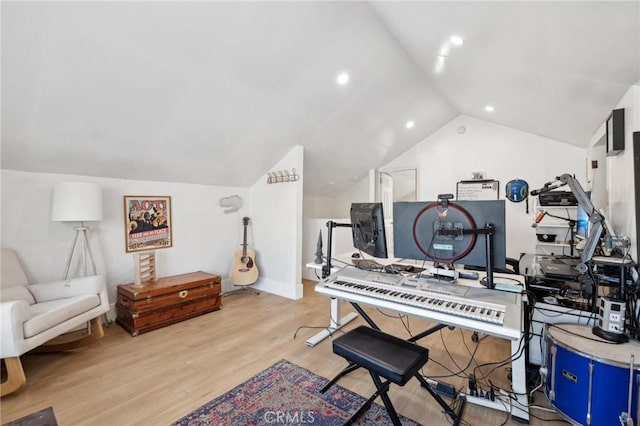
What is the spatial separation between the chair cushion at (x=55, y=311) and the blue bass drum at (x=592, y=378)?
3.39m

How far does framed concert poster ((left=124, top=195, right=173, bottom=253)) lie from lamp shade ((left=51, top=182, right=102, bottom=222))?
645 millimetres

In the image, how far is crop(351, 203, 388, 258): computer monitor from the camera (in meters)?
1.93

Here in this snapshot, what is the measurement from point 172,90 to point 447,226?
2435 mm

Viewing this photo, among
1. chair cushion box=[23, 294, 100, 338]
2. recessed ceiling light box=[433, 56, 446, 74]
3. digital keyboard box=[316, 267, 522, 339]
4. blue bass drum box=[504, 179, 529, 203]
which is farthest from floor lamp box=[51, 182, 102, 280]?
blue bass drum box=[504, 179, 529, 203]

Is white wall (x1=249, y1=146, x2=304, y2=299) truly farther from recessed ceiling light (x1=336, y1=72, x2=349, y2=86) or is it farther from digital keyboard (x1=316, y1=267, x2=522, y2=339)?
digital keyboard (x1=316, y1=267, x2=522, y2=339)

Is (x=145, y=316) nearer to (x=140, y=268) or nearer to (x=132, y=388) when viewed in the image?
(x=140, y=268)

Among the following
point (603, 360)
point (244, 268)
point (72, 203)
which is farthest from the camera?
point (244, 268)

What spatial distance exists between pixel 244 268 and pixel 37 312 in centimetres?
217

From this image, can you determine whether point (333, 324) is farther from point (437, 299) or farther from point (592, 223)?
point (592, 223)

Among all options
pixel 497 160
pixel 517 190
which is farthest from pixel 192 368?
pixel 497 160

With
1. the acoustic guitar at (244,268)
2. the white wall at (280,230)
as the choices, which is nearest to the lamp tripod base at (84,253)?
the acoustic guitar at (244,268)

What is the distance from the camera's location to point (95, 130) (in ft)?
8.01

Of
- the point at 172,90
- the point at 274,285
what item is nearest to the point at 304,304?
the point at 274,285

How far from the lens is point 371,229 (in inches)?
77.2
